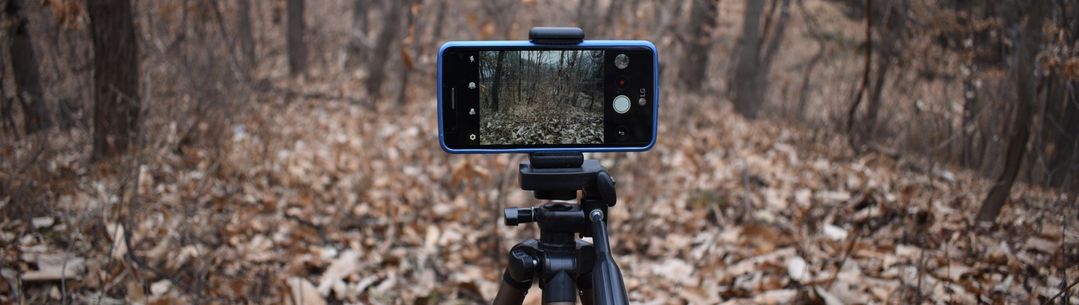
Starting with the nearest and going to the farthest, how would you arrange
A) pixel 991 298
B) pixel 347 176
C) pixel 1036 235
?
pixel 991 298, pixel 1036 235, pixel 347 176

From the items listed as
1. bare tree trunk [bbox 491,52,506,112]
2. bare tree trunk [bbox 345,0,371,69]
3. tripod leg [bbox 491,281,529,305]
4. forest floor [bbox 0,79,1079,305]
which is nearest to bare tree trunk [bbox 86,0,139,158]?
forest floor [bbox 0,79,1079,305]

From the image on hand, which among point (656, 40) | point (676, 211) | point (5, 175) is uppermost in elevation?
point (656, 40)

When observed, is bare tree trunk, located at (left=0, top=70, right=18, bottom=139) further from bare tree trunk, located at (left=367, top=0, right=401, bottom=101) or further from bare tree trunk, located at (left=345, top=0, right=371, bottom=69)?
bare tree trunk, located at (left=345, top=0, right=371, bottom=69)

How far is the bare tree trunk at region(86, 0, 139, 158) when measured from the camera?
430 centimetres

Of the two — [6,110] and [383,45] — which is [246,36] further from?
[6,110]

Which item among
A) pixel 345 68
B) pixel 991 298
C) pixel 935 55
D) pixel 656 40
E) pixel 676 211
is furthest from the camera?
pixel 345 68

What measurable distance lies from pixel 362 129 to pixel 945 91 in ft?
14.5

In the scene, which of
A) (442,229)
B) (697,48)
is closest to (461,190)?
(442,229)

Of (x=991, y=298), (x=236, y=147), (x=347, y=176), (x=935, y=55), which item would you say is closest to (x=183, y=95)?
(x=236, y=147)

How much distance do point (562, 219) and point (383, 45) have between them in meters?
8.66

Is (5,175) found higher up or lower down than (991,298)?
higher up

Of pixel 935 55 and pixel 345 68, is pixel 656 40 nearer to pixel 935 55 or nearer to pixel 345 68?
pixel 935 55

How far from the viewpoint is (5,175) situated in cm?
334

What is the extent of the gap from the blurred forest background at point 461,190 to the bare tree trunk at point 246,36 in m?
0.32
